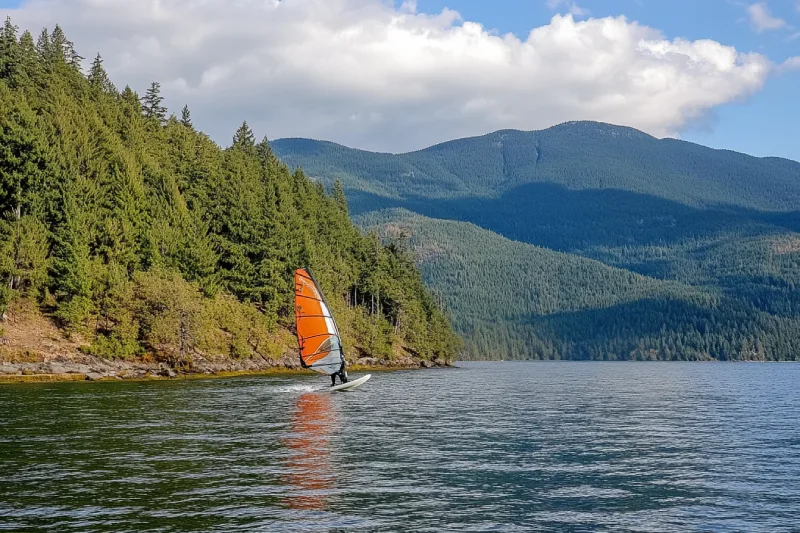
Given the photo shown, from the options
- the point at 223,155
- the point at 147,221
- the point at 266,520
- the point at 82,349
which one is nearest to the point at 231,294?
the point at 147,221

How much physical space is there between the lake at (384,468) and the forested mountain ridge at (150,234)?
3744 centimetres

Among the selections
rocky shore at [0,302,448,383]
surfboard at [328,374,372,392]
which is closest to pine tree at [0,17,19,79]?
rocky shore at [0,302,448,383]

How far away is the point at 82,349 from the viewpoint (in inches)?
3593

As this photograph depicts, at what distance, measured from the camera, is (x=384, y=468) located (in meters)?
31.2

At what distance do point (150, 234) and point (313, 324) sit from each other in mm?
44449

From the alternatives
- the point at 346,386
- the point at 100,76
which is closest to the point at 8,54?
the point at 100,76

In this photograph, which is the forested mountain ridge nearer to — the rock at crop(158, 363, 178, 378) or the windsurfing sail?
the rock at crop(158, 363, 178, 378)

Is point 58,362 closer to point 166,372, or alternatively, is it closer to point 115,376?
point 115,376

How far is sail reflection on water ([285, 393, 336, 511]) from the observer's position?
25578mm

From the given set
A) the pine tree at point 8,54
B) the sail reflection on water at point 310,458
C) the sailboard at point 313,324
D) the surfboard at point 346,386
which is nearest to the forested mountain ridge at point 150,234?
the pine tree at point 8,54

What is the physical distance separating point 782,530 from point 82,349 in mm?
83926

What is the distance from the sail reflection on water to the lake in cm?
13

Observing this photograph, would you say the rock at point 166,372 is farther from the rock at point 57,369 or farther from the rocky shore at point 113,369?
the rock at point 57,369

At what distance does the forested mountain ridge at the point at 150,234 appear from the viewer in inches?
3652
